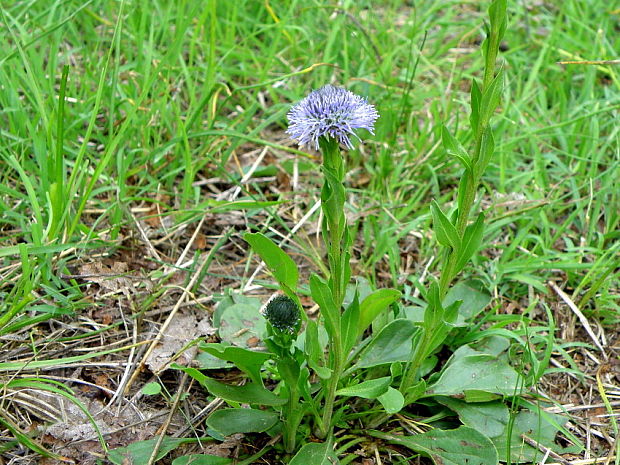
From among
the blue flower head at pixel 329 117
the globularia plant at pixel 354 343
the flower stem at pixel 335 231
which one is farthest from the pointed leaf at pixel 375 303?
the blue flower head at pixel 329 117

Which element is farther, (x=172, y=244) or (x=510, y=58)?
(x=510, y=58)

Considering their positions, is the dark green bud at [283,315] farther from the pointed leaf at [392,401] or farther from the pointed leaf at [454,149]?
the pointed leaf at [454,149]

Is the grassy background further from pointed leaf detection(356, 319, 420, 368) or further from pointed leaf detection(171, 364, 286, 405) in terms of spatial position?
pointed leaf detection(171, 364, 286, 405)

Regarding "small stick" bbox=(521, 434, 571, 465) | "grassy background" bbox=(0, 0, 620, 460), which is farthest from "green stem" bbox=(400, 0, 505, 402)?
"grassy background" bbox=(0, 0, 620, 460)

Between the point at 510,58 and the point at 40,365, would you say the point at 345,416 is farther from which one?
the point at 510,58

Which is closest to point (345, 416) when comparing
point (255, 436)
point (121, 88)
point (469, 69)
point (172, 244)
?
point (255, 436)

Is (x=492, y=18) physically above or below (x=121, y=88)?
above
